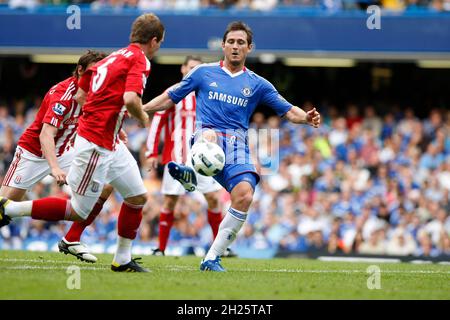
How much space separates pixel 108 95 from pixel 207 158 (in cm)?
118

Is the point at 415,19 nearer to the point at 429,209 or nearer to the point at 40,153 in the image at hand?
the point at 429,209

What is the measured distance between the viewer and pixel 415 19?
64.3 feet

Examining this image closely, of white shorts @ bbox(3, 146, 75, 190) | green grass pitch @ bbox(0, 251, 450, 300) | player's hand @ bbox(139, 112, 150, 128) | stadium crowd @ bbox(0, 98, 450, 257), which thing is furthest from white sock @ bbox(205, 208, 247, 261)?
stadium crowd @ bbox(0, 98, 450, 257)

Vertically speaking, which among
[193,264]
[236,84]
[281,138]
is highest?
[281,138]

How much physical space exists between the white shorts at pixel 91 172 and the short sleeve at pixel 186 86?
1131 millimetres

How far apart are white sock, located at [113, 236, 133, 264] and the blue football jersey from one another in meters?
1.54

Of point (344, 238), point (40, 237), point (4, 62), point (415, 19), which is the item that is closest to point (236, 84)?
point (344, 238)

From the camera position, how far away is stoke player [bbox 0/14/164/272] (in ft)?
26.3

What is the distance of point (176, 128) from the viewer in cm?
1248

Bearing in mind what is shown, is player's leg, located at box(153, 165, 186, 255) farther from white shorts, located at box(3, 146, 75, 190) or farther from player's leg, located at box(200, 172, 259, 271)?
player's leg, located at box(200, 172, 259, 271)

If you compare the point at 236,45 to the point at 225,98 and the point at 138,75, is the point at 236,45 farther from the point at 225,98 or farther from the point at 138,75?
the point at 138,75

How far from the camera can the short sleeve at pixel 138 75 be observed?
7.76 m

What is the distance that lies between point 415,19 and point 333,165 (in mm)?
3962

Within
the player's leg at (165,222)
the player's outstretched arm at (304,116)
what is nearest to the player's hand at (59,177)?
the player's outstretched arm at (304,116)
